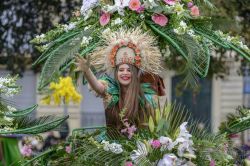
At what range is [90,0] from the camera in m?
8.80

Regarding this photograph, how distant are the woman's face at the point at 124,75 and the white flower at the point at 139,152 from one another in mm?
865

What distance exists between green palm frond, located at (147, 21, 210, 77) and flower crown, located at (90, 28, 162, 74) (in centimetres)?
21

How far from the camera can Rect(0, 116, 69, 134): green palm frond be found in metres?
8.20

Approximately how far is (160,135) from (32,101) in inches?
893

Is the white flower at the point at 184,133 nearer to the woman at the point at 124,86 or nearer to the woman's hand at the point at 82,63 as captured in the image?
the woman at the point at 124,86

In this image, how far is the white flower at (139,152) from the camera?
736 centimetres

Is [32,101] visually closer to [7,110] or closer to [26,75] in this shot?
[26,75]

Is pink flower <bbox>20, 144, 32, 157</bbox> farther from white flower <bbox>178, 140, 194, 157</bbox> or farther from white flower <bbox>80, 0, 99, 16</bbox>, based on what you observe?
white flower <bbox>178, 140, 194, 157</bbox>

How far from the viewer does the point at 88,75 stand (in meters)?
7.84

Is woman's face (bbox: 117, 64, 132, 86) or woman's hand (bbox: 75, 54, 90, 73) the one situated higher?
woman's hand (bbox: 75, 54, 90, 73)

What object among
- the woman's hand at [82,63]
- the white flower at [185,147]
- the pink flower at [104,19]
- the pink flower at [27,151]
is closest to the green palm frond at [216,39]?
the pink flower at [104,19]

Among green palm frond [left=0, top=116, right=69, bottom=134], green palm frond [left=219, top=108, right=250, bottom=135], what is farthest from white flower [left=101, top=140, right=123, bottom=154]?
green palm frond [left=219, top=108, right=250, bottom=135]

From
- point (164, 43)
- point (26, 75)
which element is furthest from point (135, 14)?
point (26, 75)

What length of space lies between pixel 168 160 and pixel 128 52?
1246mm
